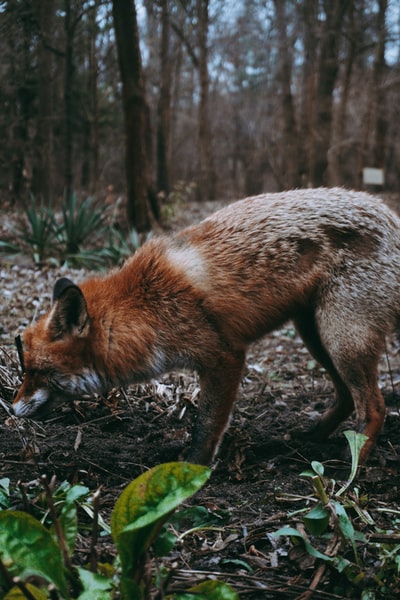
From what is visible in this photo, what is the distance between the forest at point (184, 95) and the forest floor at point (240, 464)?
4072 mm

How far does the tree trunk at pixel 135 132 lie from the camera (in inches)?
413

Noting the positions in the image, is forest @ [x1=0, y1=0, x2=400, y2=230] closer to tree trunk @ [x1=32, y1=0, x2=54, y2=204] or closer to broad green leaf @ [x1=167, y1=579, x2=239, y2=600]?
tree trunk @ [x1=32, y1=0, x2=54, y2=204]

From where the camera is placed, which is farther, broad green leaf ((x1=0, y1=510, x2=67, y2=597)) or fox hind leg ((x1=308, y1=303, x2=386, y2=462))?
fox hind leg ((x1=308, y1=303, x2=386, y2=462))

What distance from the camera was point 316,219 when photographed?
159 inches

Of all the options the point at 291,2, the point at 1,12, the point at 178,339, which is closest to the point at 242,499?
Answer: the point at 178,339

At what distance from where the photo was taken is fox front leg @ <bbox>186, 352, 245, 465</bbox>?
363 cm

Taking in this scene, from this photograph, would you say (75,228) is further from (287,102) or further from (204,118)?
(204,118)

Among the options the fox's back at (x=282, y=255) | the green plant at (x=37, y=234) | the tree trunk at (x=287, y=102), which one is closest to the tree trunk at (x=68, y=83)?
the green plant at (x=37, y=234)

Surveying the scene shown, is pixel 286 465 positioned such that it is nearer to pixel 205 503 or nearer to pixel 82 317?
pixel 205 503

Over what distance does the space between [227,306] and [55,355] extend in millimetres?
1172

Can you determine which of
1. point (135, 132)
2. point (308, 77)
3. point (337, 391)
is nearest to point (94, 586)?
point (337, 391)

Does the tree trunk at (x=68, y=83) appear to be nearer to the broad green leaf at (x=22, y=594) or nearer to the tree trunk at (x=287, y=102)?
the broad green leaf at (x=22, y=594)

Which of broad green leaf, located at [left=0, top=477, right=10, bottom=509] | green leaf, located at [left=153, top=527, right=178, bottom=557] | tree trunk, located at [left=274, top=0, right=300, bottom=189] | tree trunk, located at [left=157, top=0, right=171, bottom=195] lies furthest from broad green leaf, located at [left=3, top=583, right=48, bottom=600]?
tree trunk, located at [left=157, top=0, right=171, bottom=195]

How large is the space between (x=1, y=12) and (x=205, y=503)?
516 centimetres
